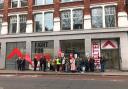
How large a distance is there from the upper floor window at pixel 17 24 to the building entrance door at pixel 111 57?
10.9 m

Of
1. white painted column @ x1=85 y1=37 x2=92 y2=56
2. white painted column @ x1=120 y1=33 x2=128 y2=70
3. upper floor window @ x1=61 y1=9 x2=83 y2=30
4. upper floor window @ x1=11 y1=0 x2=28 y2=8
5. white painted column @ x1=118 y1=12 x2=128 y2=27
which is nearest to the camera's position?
white painted column @ x1=120 y1=33 x2=128 y2=70

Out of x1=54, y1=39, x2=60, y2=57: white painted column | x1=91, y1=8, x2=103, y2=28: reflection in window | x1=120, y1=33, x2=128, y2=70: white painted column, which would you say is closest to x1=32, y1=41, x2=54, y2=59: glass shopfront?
x1=54, y1=39, x2=60, y2=57: white painted column

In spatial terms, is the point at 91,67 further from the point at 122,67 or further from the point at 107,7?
the point at 107,7

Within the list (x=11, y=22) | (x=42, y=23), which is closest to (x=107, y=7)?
(x=42, y=23)

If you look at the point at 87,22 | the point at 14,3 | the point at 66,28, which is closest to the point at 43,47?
the point at 66,28

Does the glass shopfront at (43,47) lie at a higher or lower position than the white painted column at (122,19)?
lower

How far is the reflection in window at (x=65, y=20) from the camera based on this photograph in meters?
31.8

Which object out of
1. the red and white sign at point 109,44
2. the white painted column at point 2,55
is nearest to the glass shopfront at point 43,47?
the white painted column at point 2,55

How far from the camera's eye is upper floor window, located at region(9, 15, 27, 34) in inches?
1362

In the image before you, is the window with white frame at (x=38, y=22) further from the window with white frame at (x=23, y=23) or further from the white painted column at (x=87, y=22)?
the white painted column at (x=87, y=22)

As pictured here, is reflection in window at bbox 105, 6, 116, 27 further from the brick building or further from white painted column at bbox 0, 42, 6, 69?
white painted column at bbox 0, 42, 6, 69

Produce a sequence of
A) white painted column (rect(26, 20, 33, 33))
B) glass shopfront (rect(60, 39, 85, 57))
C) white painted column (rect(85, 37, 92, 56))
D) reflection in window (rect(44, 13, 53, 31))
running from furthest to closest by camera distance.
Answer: white painted column (rect(26, 20, 33, 33)), reflection in window (rect(44, 13, 53, 31)), glass shopfront (rect(60, 39, 85, 57)), white painted column (rect(85, 37, 92, 56))

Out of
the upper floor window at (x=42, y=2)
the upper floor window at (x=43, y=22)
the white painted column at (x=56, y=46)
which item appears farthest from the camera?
the upper floor window at (x=42, y=2)

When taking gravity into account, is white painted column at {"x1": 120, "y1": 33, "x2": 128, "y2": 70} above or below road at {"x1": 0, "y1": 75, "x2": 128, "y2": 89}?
above
